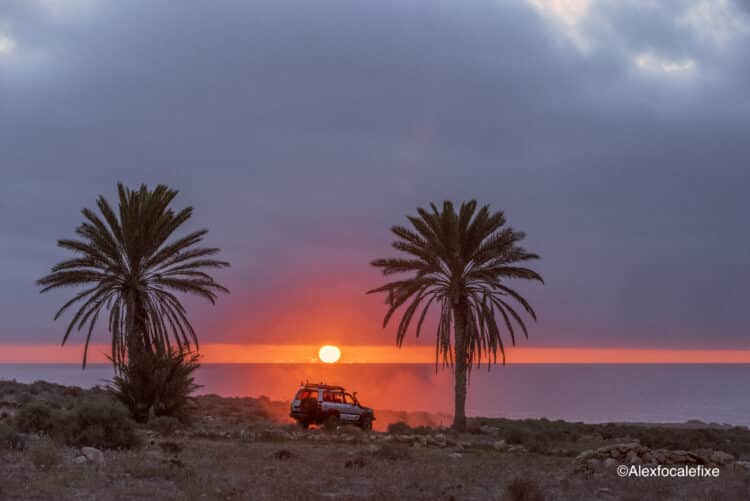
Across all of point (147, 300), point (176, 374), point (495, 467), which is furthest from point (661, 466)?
point (147, 300)

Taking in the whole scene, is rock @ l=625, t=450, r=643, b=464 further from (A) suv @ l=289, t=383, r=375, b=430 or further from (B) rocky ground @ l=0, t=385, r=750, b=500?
(A) suv @ l=289, t=383, r=375, b=430

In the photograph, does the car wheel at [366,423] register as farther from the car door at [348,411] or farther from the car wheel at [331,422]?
the car wheel at [331,422]

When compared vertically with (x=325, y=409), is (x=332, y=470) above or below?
below

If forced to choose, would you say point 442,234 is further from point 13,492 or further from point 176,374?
point 13,492

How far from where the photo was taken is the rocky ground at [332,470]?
14172 mm

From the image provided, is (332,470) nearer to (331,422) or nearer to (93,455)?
(93,455)

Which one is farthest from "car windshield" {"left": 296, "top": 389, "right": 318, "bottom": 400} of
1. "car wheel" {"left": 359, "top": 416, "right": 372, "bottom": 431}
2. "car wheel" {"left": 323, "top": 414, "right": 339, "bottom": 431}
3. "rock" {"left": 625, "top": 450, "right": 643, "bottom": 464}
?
"rock" {"left": 625, "top": 450, "right": 643, "bottom": 464}

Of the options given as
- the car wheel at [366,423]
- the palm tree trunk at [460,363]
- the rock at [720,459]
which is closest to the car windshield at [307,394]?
the car wheel at [366,423]

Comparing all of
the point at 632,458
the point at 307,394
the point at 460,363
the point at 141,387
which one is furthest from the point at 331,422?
the point at 632,458

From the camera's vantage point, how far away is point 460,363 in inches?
1334

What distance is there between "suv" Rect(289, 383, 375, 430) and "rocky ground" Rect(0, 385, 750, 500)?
607cm

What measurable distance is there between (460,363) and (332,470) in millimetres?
16516

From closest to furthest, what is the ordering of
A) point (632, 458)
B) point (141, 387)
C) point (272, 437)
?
1. point (632, 458)
2. point (272, 437)
3. point (141, 387)

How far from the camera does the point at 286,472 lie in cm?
1731
